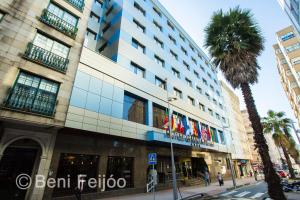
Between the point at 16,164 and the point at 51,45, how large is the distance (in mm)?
8143

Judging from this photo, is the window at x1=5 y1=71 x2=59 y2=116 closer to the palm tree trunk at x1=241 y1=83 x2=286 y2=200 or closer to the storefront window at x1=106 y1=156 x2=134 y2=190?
the storefront window at x1=106 y1=156 x2=134 y2=190

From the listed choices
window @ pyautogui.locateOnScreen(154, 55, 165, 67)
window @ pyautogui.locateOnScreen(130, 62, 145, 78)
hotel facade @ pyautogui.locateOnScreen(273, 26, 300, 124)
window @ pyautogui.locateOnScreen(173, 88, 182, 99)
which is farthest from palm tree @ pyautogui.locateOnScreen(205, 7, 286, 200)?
hotel facade @ pyautogui.locateOnScreen(273, 26, 300, 124)

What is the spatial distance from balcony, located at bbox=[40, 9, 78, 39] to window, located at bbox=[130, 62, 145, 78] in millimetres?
6747

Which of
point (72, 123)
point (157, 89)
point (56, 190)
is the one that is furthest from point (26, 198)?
point (157, 89)

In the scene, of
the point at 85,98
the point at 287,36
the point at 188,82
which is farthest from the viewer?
the point at 287,36

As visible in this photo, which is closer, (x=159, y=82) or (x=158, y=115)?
(x=158, y=115)

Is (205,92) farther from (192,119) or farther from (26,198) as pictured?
(26,198)

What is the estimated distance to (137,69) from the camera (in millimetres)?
19328

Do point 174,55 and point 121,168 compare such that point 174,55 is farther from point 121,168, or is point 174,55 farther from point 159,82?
point 121,168

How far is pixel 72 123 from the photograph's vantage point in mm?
11641

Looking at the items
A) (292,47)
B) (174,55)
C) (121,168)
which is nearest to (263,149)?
(121,168)

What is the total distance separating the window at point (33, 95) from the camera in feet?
31.4

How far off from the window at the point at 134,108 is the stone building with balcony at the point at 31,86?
578 centimetres

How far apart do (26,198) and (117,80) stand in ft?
35.1
